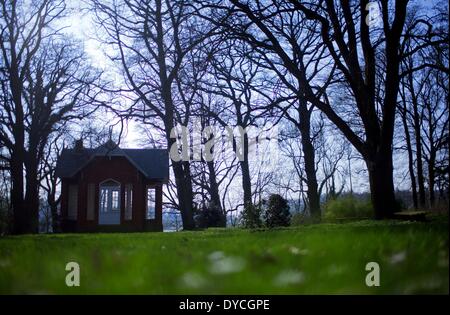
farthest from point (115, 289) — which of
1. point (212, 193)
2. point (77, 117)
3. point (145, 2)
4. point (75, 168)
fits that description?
point (212, 193)

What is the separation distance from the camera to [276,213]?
18.4 meters

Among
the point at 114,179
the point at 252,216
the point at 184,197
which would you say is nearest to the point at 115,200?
the point at 114,179

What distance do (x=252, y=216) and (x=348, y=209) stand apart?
445 centimetres

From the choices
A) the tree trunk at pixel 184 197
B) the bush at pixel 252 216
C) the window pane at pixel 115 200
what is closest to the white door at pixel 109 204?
the window pane at pixel 115 200

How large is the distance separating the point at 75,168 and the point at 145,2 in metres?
15.2

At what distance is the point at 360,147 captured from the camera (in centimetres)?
1298

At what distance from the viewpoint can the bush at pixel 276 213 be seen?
18297mm

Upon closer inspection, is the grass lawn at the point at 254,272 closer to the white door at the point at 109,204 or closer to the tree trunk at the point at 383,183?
the tree trunk at the point at 383,183

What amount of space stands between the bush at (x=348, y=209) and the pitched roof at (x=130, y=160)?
1239cm

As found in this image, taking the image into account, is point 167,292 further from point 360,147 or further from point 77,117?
point 77,117

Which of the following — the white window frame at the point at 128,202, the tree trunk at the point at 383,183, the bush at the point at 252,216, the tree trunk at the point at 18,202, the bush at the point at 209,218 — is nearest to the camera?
the tree trunk at the point at 383,183

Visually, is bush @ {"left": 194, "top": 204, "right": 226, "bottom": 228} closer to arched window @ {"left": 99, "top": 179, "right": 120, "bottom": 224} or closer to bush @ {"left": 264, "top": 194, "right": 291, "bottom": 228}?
arched window @ {"left": 99, "top": 179, "right": 120, "bottom": 224}

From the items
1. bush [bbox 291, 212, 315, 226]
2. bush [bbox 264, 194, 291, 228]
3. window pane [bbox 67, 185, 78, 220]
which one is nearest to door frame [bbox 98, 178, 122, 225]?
window pane [bbox 67, 185, 78, 220]
